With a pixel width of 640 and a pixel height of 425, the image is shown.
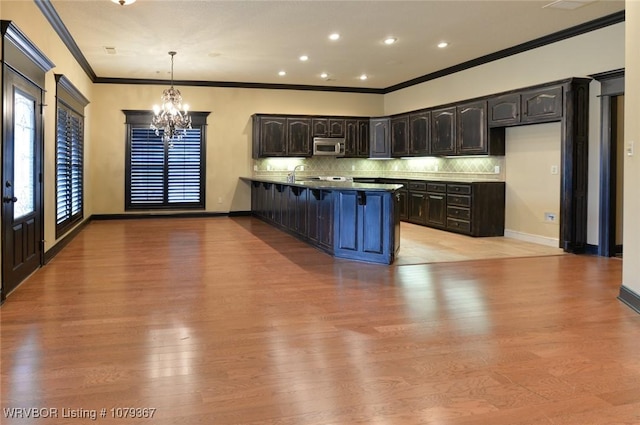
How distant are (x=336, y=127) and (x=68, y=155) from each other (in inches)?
227

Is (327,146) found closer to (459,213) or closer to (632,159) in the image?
(459,213)

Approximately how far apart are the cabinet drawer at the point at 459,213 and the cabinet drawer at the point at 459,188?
28cm

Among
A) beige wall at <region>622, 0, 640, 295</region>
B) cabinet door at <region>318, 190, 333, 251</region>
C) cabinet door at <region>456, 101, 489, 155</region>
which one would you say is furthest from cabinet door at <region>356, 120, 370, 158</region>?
beige wall at <region>622, 0, 640, 295</region>

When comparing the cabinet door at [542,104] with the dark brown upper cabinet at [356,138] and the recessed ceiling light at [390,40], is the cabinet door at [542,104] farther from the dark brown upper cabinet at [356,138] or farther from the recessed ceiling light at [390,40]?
the dark brown upper cabinet at [356,138]

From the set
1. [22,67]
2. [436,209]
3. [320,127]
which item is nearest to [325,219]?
[436,209]

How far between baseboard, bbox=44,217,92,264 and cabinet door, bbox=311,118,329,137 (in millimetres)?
4984

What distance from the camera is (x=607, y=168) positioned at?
21.1ft

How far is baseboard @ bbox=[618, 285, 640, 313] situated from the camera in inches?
157

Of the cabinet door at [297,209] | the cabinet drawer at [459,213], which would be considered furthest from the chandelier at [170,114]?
the cabinet drawer at [459,213]

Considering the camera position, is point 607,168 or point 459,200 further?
point 459,200

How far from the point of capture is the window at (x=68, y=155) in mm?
6886

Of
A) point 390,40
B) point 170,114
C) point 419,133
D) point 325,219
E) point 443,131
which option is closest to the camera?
point 325,219


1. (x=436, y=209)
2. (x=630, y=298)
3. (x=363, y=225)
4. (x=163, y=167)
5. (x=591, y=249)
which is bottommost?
(x=630, y=298)

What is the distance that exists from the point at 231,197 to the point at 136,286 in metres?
6.92
